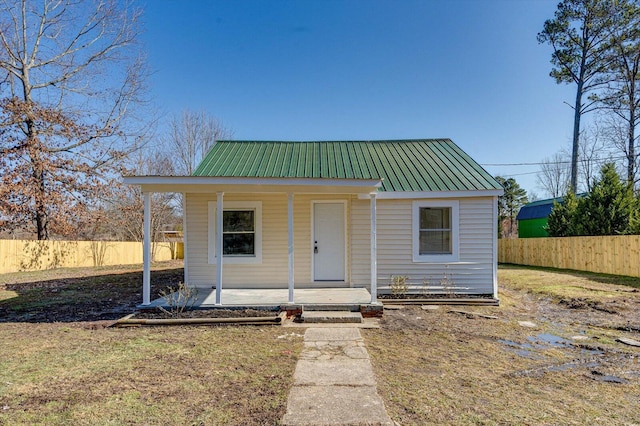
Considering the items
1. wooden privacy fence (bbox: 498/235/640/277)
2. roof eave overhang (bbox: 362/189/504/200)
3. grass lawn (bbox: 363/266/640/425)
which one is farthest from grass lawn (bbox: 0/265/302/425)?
wooden privacy fence (bbox: 498/235/640/277)

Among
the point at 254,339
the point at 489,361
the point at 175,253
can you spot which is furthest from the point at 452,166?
the point at 175,253

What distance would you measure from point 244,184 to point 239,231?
2311 mm

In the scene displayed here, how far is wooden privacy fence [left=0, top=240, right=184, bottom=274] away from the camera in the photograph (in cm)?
1423

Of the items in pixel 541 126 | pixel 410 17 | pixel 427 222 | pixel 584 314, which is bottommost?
pixel 584 314

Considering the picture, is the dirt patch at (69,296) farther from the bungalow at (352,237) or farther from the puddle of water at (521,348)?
the puddle of water at (521,348)

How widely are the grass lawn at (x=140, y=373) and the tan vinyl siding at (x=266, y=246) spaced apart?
8.07ft

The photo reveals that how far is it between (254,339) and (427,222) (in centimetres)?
517

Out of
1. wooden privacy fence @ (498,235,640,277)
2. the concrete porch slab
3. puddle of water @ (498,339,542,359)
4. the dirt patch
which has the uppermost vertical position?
wooden privacy fence @ (498,235,640,277)

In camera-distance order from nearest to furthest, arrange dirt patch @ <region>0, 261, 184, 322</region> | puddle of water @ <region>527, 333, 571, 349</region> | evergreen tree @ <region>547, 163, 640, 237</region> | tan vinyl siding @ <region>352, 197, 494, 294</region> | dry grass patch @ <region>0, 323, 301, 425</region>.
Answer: dry grass patch @ <region>0, 323, 301, 425</region>
puddle of water @ <region>527, 333, 571, 349</region>
dirt patch @ <region>0, 261, 184, 322</region>
tan vinyl siding @ <region>352, 197, 494, 294</region>
evergreen tree @ <region>547, 163, 640, 237</region>

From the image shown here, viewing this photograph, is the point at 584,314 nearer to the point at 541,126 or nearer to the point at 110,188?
the point at 541,126

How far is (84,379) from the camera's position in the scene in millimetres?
3812

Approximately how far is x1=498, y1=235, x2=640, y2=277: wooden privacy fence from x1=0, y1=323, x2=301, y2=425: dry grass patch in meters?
13.0

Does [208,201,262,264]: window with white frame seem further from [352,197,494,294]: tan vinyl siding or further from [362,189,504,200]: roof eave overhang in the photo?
[362,189,504,200]: roof eave overhang

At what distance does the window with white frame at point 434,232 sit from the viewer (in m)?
8.53
